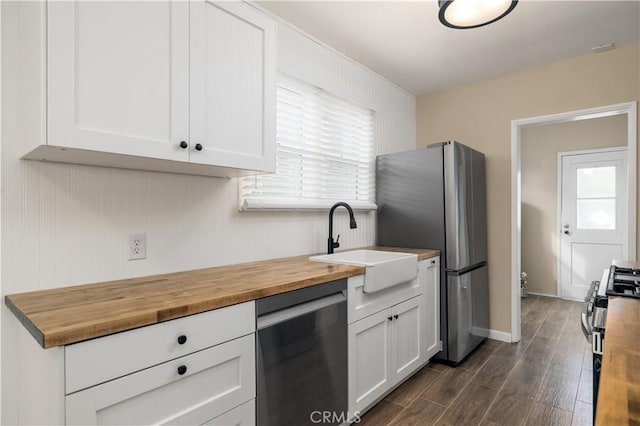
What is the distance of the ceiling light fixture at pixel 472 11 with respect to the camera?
5.09 ft

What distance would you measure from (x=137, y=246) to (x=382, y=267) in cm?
127

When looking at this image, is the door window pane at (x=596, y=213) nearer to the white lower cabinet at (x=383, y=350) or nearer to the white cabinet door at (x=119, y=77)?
the white lower cabinet at (x=383, y=350)

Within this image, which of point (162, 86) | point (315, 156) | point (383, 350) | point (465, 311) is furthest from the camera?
point (465, 311)

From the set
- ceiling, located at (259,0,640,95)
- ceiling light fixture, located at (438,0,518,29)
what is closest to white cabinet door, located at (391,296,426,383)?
ceiling light fixture, located at (438,0,518,29)

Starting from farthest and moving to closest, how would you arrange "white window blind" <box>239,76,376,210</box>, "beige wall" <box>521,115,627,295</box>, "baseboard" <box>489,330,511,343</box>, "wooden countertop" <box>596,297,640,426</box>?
1. "beige wall" <box>521,115,627,295</box>
2. "baseboard" <box>489,330,511,343</box>
3. "white window blind" <box>239,76,376,210</box>
4. "wooden countertop" <box>596,297,640,426</box>

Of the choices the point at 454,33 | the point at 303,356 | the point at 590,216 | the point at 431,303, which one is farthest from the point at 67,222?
the point at 590,216

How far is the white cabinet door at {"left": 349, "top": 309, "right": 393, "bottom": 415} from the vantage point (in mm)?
1855

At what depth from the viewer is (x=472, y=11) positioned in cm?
163

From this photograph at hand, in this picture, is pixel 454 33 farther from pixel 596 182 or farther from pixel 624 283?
pixel 596 182

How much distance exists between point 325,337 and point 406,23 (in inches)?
80.2

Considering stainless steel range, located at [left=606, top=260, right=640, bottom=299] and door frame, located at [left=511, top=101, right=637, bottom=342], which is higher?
door frame, located at [left=511, top=101, right=637, bottom=342]

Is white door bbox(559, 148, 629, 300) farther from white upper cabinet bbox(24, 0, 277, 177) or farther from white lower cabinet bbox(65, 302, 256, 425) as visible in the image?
white lower cabinet bbox(65, 302, 256, 425)

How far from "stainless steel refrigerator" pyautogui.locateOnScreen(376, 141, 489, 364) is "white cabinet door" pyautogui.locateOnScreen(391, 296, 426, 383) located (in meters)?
0.39

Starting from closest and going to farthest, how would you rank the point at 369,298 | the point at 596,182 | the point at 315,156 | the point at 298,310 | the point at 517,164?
the point at 298,310 → the point at 369,298 → the point at 315,156 → the point at 517,164 → the point at 596,182
